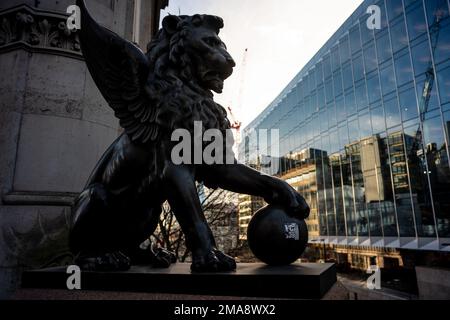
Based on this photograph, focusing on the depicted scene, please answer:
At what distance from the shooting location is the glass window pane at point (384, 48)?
861 inches

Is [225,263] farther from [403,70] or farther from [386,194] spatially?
[403,70]

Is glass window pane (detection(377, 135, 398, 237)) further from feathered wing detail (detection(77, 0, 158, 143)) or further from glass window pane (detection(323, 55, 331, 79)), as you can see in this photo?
→ feathered wing detail (detection(77, 0, 158, 143))

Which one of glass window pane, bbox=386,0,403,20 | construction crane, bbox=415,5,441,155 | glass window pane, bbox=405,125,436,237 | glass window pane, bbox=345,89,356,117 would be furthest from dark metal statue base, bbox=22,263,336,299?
glass window pane, bbox=345,89,356,117

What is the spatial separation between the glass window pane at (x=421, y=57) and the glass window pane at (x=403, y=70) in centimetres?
42

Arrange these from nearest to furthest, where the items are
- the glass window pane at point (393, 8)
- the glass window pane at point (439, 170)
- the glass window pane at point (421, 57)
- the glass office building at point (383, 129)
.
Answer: the glass window pane at point (439, 170)
the glass office building at point (383, 129)
the glass window pane at point (421, 57)
the glass window pane at point (393, 8)

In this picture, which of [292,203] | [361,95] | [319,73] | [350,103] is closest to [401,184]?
[361,95]

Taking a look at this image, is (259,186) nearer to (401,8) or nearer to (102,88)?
(102,88)

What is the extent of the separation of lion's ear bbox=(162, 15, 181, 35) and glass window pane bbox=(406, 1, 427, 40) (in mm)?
20517

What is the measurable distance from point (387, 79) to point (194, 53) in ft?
72.0

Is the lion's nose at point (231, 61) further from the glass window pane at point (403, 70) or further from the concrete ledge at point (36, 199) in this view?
the glass window pane at point (403, 70)

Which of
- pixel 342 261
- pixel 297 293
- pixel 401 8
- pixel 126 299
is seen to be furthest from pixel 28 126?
pixel 342 261

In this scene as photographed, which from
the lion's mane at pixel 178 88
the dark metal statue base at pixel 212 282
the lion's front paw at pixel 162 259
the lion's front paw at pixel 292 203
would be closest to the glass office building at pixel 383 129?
the lion's front paw at pixel 292 203

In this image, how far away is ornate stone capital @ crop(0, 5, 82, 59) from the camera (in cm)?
503

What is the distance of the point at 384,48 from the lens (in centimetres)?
2231
